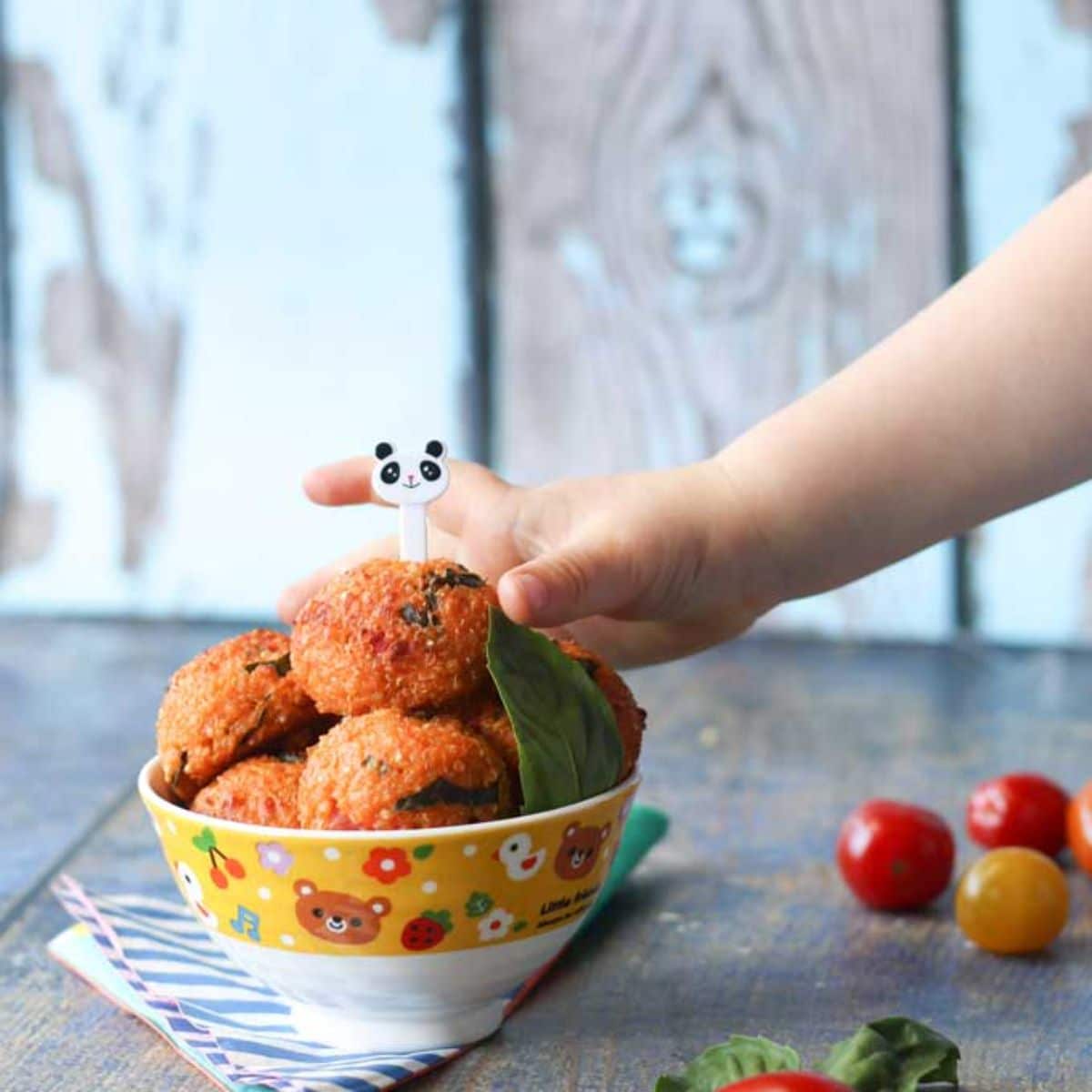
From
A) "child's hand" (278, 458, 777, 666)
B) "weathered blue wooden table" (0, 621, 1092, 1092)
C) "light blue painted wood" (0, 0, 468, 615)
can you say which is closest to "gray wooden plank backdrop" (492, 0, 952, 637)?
"light blue painted wood" (0, 0, 468, 615)

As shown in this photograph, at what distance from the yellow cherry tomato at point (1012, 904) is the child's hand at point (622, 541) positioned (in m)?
0.23

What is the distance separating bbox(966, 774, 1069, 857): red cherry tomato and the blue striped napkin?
0.88 feet

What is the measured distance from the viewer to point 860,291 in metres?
2.27

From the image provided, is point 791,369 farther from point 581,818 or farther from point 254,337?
point 581,818

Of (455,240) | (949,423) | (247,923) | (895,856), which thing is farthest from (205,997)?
(455,240)

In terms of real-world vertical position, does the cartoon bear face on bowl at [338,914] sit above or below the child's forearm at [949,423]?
below

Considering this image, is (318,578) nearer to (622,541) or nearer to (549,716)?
(622,541)

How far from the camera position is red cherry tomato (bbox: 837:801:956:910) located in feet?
3.55

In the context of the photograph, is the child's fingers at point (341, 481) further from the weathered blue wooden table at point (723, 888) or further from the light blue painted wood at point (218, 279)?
the light blue painted wood at point (218, 279)

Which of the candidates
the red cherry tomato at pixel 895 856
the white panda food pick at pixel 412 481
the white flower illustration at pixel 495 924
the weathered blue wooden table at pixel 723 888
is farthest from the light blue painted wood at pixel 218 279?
the white flower illustration at pixel 495 924

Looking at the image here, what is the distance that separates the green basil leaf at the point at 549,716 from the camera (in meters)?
0.80

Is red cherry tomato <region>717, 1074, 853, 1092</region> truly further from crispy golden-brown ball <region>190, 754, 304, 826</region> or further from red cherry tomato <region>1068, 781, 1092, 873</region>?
red cherry tomato <region>1068, 781, 1092, 873</region>

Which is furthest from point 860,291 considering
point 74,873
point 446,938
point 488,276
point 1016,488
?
point 446,938

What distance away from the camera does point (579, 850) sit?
2.76 feet
